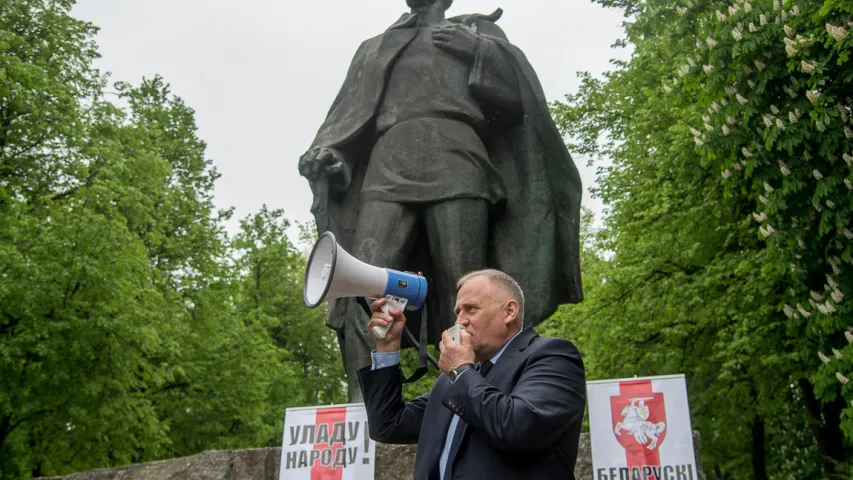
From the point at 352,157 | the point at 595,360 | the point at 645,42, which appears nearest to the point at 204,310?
the point at 595,360

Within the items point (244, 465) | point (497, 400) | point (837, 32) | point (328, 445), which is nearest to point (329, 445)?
point (328, 445)

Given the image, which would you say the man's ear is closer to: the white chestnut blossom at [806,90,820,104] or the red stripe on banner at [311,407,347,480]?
the red stripe on banner at [311,407,347,480]

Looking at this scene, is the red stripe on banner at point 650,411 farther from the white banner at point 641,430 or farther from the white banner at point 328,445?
the white banner at point 328,445

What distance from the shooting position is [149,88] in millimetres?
26484

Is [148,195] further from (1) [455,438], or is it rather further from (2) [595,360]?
(1) [455,438]

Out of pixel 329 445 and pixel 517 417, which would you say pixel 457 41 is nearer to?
pixel 329 445

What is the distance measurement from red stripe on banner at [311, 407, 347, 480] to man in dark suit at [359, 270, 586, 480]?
2.58 m

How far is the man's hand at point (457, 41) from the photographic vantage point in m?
6.14

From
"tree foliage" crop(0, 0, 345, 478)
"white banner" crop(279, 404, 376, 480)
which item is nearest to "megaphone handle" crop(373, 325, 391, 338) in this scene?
"white banner" crop(279, 404, 376, 480)

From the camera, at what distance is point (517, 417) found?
2697 millimetres

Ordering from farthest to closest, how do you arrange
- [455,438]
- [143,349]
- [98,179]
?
[98,179], [143,349], [455,438]

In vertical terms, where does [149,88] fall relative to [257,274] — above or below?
above

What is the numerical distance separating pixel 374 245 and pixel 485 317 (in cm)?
268

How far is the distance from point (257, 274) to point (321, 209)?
73.9ft
